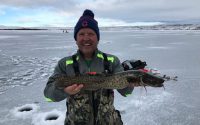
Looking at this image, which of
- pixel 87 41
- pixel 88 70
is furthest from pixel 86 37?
pixel 88 70

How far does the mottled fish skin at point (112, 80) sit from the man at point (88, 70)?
207 millimetres

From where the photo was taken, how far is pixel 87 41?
3025 millimetres

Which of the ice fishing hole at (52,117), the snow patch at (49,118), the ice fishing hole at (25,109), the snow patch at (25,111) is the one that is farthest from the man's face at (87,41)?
the ice fishing hole at (25,109)

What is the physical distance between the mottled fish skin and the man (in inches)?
8.2

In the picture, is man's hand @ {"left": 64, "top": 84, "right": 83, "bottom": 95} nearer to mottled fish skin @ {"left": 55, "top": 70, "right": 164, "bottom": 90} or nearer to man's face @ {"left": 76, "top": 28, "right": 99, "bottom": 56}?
mottled fish skin @ {"left": 55, "top": 70, "right": 164, "bottom": 90}

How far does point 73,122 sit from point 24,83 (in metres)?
5.85

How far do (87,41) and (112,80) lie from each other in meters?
0.48

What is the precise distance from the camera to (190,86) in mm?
8047

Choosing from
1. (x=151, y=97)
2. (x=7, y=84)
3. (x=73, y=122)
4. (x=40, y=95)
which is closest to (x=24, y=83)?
(x=7, y=84)

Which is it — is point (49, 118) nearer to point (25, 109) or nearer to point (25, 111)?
point (25, 111)

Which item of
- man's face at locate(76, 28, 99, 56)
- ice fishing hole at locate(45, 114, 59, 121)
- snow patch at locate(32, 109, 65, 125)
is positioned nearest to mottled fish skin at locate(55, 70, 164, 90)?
man's face at locate(76, 28, 99, 56)

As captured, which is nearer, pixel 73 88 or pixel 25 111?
pixel 73 88

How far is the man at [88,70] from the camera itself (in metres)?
3.03

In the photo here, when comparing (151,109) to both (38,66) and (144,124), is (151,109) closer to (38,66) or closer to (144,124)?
(144,124)
